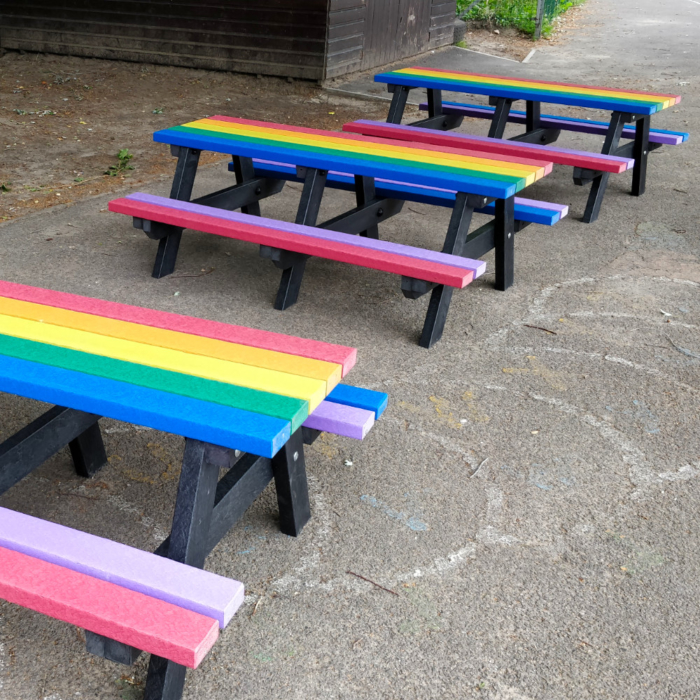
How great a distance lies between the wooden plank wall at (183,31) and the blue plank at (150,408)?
8564 mm

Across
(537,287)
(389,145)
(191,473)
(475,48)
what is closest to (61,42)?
(475,48)

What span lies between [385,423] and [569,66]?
10.3 meters

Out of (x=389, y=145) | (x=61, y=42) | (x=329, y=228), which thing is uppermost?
(x=389, y=145)

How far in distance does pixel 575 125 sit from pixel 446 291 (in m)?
3.43

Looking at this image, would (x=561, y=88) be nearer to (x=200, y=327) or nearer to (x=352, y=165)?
(x=352, y=165)

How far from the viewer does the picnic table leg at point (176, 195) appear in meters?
4.20

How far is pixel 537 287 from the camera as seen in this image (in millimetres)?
4246

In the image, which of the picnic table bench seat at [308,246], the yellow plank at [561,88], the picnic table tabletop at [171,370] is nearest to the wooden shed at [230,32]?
the yellow plank at [561,88]

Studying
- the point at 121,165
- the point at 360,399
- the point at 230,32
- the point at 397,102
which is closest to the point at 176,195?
the point at 121,165

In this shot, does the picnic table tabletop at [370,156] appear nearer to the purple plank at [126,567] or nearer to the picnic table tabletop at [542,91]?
the picnic table tabletop at [542,91]

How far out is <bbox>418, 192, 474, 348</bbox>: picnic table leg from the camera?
3520 mm

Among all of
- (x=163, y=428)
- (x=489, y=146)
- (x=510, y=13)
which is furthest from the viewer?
(x=510, y=13)

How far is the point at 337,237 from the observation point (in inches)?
146

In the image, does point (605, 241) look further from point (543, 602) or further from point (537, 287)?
point (543, 602)
